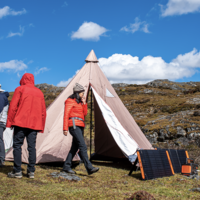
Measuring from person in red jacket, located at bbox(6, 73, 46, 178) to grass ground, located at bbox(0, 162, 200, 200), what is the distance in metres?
0.35

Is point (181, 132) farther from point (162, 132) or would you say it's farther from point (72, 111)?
point (72, 111)

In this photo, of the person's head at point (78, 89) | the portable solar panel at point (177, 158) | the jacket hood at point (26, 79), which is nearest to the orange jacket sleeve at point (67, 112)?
the person's head at point (78, 89)

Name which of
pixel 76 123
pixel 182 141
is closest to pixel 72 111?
pixel 76 123

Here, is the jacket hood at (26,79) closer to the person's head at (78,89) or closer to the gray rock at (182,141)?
the person's head at (78,89)

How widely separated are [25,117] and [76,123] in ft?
3.47

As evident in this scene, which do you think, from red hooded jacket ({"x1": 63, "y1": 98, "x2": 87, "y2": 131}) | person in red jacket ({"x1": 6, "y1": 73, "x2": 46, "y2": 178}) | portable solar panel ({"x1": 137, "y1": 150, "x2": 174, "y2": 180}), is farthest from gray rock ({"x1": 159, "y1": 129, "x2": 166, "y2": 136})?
person in red jacket ({"x1": 6, "y1": 73, "x2": 46, "y2": 178})

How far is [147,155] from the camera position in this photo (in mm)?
4918

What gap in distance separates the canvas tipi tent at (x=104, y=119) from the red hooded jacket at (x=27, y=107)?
201 cm

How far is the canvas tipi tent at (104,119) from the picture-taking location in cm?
580

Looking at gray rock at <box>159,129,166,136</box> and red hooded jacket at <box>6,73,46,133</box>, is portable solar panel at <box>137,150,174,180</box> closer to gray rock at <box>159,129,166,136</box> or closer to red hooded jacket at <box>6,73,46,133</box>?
red hooded jacket at <box>6,73,46,133</box>

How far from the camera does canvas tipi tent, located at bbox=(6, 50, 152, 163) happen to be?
580cm

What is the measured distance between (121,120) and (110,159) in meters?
1.89

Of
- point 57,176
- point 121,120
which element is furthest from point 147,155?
point 57,176

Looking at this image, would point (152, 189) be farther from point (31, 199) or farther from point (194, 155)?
point (194, 155)
